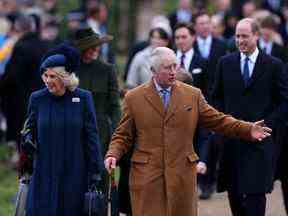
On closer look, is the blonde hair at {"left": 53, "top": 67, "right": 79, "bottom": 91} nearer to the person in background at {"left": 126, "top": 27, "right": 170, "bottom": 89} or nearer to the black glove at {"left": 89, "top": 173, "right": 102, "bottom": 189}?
the black glove at {"left": 89, "top": 173, "right": 102, "bottom": 189}

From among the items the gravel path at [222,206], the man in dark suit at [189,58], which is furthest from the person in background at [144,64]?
the gravel path at [222,206]

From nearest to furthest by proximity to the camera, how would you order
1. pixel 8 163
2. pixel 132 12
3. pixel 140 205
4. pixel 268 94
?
pixel 140 205
pixel 268 94
pixel 8 163
pixel 132 12

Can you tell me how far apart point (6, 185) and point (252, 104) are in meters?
5.97

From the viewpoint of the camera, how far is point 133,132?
9.70 m

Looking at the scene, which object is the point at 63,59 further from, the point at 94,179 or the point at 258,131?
the point at 258,131

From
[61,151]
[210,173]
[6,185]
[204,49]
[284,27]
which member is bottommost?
[6,185]

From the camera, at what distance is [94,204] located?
9.70 metres

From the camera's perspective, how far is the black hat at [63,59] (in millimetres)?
9914

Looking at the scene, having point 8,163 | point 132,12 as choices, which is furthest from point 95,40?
point 132,12

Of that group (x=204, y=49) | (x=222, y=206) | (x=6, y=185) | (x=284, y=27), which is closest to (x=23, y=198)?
(x=222, y=206)

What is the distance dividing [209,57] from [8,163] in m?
5.45

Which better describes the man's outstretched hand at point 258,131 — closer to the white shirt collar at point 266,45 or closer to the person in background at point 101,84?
the person in background at point 101,84

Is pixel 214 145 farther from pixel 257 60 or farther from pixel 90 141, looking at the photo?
pixel 90 141

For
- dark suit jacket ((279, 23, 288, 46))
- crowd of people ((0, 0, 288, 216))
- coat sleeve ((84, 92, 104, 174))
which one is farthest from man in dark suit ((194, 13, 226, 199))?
dark suit jacket ((279, 23, 288, 46))
